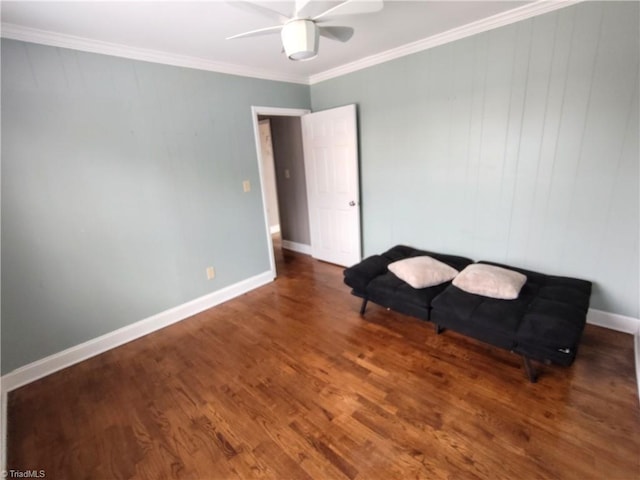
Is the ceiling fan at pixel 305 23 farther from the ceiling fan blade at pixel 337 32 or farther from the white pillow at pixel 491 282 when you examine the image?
the white pillow at pixel 491 282

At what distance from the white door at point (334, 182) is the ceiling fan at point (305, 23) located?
1.68 metres

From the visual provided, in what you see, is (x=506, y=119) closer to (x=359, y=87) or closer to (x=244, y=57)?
(x=359, y=87)

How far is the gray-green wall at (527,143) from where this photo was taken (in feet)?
6.81

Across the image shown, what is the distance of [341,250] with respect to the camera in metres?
3.98

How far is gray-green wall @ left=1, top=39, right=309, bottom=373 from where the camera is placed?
6.82ft

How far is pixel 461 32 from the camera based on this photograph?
2.53 metres

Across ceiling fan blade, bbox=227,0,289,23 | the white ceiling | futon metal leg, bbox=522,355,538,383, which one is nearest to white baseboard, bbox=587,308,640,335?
futon metal leg, bbox=522,355,538,383

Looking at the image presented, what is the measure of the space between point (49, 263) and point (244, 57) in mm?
2405

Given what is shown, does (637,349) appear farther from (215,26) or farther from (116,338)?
(116,338)

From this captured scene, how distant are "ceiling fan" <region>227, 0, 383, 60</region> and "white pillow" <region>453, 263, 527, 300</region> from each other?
Result: 6.25 feet

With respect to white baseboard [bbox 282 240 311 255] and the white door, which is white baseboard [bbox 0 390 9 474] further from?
white baseboard [bbox 282 240 311 255]

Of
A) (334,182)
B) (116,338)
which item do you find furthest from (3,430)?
(334,182)

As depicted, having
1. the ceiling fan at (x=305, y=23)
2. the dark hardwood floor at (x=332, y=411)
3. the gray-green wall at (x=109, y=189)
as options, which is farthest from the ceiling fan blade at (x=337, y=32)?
the dark hardwood floor at (x=332, y=411)

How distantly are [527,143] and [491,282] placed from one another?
1197 millimetres
